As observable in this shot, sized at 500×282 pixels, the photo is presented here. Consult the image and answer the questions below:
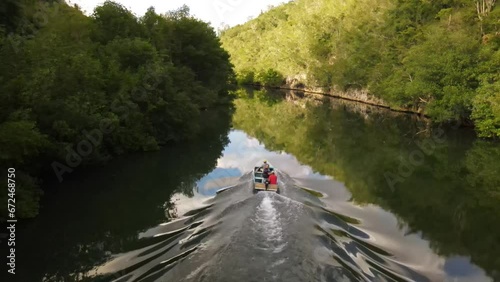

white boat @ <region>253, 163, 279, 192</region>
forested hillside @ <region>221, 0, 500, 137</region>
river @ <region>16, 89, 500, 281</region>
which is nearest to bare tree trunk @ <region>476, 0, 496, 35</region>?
forested hillside @ <region>221, 0, 500, 137</region>

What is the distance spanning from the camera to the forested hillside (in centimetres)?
4022

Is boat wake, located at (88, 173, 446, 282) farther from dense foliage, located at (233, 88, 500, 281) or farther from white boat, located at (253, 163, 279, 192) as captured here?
dense foliage, located at (233, 88, 500, 281)

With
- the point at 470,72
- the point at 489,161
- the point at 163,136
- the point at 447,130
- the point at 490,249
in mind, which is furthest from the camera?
the point at 447,130

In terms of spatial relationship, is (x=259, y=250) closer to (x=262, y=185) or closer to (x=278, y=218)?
(x=278, y=218)

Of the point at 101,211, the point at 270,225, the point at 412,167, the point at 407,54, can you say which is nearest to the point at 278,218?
the point at 270,225

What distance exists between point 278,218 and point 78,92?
14.0 metres

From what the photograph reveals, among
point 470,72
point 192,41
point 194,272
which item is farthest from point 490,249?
point 192,41

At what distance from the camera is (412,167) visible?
2883 cm

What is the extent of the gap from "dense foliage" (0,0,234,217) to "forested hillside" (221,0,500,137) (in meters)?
26.9

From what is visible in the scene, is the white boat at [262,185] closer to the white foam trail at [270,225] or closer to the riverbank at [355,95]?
the white foam trail at [270,225]

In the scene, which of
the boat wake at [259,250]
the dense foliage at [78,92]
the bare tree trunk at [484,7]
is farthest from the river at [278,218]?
the bare tree trunk at [484,7]

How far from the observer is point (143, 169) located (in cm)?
2677

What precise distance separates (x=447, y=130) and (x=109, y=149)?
35521 mm

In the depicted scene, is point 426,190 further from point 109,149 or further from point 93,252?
point 109,149
